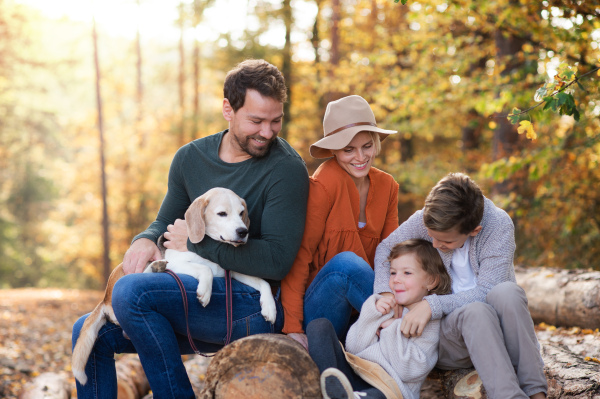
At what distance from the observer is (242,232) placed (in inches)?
119

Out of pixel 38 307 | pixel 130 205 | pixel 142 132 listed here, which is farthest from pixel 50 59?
pixel 38 307

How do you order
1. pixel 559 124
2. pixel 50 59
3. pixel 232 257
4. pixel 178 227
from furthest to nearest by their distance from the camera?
pixel 50 59 < pixel 559 124 < pixel 178 227 < pixel 232 257

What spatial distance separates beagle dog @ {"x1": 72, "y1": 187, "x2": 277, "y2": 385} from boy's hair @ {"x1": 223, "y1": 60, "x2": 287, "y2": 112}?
1.92 ft

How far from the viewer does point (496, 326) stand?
98.8 inches

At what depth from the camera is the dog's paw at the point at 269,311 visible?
303 centimetres

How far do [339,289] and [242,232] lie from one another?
2.16ft

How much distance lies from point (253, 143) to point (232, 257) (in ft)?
2.35

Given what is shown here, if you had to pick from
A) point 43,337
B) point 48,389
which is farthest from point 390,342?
point 43,337

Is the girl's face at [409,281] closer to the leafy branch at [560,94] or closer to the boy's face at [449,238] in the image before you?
the boy's face at [449,238]

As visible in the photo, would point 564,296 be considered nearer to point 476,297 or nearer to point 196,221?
point 476,297

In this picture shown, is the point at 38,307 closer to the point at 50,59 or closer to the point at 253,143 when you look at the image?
the point at 50,59

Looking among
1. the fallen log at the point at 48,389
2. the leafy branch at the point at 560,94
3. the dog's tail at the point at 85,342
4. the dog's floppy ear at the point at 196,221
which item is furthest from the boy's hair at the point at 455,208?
the fallen log at the point at 48,389

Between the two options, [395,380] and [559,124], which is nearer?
[395,380]

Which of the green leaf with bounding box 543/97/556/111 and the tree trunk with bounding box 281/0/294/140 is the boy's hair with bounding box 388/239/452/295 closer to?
the green leaf with bounding box 543/97/556/111
